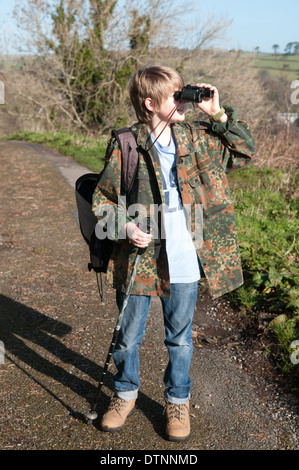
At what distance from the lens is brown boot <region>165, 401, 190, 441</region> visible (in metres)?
2.70

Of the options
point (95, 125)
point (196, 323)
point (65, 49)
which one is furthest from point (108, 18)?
point (196, 323)

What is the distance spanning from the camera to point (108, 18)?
62.7ft

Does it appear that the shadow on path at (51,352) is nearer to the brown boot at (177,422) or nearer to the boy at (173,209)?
the brown boot at (177,422)

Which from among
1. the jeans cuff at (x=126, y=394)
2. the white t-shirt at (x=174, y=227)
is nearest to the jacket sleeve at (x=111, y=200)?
the white t-shirt at (x=174, y=227)

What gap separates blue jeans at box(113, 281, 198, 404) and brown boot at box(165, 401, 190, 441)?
41mm

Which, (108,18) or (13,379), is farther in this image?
(108,18)

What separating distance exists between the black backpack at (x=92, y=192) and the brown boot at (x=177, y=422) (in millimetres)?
887

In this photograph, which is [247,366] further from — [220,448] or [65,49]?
[65,49]

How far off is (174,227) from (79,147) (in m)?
11.6

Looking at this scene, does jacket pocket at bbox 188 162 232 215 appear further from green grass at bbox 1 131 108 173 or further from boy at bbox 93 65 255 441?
green grass at bbox 1 131 108 173
